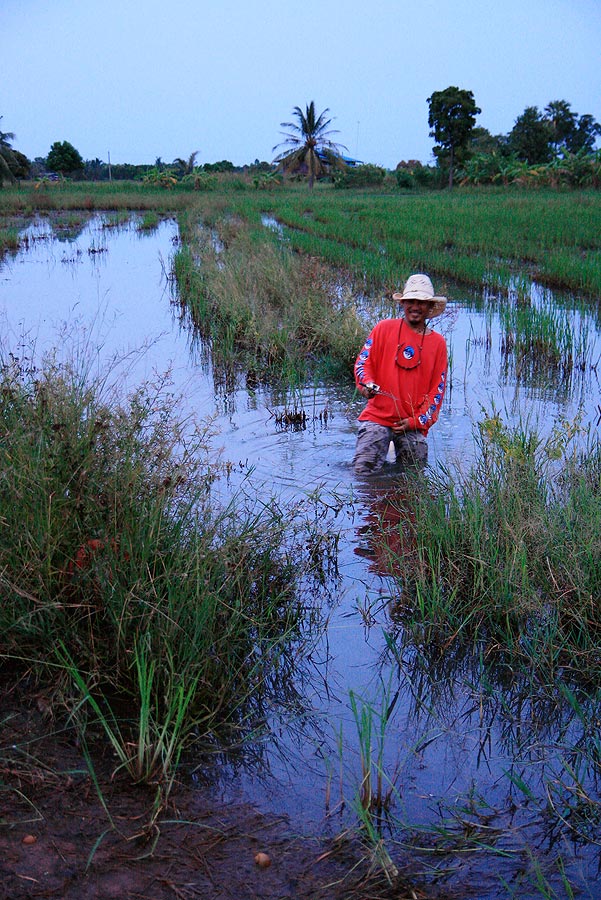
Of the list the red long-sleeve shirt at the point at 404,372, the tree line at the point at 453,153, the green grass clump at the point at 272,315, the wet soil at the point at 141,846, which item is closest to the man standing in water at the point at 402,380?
Answer: the red long-sleeve shirt at the point at 404,372

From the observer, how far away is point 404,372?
4738mm

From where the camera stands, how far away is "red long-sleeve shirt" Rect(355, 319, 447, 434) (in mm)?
4699

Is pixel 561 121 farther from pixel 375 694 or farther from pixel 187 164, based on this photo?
pixel 375 694

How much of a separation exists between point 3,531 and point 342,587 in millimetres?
1497

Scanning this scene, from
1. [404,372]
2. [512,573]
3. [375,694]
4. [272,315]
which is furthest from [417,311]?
[272,315]

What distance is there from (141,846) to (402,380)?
326 cm

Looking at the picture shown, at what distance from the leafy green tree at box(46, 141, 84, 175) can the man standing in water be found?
→ 55.1 metres

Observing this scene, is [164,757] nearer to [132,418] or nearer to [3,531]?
[3,531]

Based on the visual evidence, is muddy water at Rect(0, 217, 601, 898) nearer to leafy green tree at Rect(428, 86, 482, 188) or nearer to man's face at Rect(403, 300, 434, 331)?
man's face at Rect(403, 300, 434, 331)

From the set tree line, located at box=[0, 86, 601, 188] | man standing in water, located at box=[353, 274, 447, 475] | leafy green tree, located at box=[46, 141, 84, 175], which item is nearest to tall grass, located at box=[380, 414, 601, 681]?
man standing in water, located at box=[353, 274, 447, 475]

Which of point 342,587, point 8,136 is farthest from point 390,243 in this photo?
point 8,136

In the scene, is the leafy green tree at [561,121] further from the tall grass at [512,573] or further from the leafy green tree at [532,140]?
the tall grass at [512,573]

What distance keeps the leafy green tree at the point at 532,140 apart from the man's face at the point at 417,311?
42150 mm

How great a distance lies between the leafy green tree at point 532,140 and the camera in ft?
143
